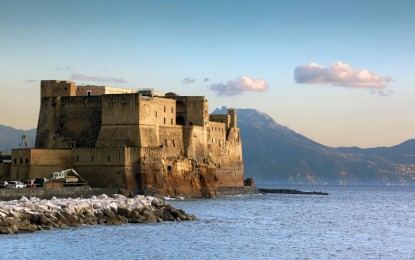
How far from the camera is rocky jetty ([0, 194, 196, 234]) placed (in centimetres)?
5397

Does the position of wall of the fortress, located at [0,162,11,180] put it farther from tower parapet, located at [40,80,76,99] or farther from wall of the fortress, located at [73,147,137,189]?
tower parapet, located at [40,80,76,99]

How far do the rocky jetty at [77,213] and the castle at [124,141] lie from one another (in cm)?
1385

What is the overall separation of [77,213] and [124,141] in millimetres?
27264

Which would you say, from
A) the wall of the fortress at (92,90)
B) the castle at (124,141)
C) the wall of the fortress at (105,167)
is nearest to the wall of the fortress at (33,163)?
the castle at (124,141)

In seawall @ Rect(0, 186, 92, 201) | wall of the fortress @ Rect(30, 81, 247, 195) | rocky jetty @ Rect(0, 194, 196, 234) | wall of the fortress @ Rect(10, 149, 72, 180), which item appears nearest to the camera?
rocky jetty @ Rect(0, 194, 196, 234)

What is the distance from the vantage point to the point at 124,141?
86.1 metres

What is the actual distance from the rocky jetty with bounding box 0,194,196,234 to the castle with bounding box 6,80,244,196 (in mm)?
13848

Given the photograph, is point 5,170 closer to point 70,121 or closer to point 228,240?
point 70,121

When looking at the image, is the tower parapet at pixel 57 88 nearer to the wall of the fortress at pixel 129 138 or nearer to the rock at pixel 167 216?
the wall of the fortress at pixel 129 138

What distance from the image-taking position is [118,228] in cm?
5759

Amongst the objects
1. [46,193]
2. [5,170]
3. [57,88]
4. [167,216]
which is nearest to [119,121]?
[57,88]

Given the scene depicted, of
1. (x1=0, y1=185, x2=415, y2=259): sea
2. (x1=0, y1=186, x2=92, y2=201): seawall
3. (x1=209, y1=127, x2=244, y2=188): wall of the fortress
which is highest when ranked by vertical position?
(x1=209, y1=127, x2=244, y2=188): wall of the fortress

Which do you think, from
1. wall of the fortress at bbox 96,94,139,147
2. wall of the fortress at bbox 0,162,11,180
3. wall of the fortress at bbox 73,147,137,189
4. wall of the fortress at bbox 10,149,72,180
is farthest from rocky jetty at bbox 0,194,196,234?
wall of the fortress at bbox 96,94,139,147

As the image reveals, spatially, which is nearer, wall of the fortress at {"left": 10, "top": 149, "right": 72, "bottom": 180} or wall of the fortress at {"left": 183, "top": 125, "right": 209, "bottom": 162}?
wall of the fortress at {"left": 10, "top": 149, "right": 72, "bottom": 180}
